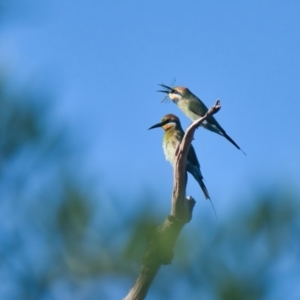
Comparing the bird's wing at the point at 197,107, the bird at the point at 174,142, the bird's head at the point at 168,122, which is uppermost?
the bird's wing at the point at 197,107

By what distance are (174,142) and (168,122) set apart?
0.37 m

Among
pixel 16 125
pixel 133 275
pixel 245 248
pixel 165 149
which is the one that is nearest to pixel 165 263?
pixel 133 275

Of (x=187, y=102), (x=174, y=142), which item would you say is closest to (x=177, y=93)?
(x=187, y=102)

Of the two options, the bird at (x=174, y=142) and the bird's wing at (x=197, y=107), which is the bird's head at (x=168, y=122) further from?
the bird's wing at (x=197, y=107)

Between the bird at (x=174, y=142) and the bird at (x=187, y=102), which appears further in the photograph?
the bird at (x=187, y=102)

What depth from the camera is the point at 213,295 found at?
82 centimetres

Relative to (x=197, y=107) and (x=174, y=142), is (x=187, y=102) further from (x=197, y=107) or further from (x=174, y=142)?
(x=174, y=142)

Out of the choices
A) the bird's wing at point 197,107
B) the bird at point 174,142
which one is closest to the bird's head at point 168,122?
the bird at point 174,142

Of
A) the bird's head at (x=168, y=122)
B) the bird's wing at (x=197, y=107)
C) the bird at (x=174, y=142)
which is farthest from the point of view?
the bird's wing at (x=197, y=107)

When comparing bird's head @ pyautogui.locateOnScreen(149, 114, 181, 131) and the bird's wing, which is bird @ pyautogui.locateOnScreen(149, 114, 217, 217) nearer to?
bird's head @ pyautogui.locateOnScreen(149, 114, 181, 131)

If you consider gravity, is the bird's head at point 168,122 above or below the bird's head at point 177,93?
below

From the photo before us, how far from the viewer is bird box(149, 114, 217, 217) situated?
13.4 feet

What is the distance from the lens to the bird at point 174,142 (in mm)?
4090

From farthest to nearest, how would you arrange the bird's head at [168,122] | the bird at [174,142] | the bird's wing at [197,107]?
1. the bird's wing at [197,107]
2. the bird's head at [168,122]
3. the bird at [174,142]
